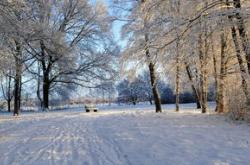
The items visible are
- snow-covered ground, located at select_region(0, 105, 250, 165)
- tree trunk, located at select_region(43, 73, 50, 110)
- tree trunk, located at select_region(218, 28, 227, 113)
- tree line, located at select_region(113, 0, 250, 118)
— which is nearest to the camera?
snow-covered ground, located at select_region(0, 105, 250, 165)

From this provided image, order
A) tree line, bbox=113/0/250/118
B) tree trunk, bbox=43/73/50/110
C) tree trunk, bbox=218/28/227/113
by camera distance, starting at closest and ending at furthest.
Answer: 1. tree line, bbox=113/0/250/118
2. tree trunk, bbox=218/28/227/113
3. tree trunk, bbox=43/73/50/110

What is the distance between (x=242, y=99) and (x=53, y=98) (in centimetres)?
3401

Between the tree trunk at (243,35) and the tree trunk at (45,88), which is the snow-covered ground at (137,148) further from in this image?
the tree trunk at (45,88)

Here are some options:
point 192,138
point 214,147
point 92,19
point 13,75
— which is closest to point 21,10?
point 192,138

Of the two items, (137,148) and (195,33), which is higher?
(195,33)

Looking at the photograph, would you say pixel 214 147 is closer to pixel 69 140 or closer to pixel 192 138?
pixel 192 138

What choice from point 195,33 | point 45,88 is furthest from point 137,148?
point 45,88

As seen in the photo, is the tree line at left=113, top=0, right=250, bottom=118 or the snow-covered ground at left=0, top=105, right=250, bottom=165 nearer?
the snow-covered ground at left=0, top=105, right=250, bottom=165

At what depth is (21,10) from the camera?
1413cm

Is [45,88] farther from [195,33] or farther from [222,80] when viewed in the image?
[195,33]

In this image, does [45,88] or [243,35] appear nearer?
[243,35]

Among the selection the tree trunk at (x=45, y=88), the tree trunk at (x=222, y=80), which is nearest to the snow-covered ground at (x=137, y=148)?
the tree trunk at (x=222, y=80)

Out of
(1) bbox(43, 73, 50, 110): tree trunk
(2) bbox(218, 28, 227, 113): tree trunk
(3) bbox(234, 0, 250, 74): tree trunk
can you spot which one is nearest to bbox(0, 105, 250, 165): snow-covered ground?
(3) bbox(234, 0, 250, 74): tree trunk

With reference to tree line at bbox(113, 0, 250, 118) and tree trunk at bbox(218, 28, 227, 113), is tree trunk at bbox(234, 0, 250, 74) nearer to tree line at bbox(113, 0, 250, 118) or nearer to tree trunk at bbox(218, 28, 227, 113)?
tree line at bbox(113, 0, 250, 118)
